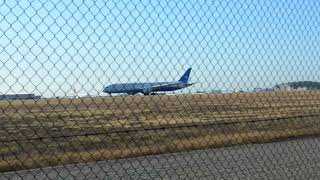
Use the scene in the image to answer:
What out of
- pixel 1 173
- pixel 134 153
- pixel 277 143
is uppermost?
pixel 1 173

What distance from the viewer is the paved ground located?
26.7ft

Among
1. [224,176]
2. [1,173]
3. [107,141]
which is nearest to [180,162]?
[224,176]

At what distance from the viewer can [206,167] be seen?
897cm

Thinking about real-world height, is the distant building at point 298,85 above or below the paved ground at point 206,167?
above

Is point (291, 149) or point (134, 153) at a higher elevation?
point (134, 153)

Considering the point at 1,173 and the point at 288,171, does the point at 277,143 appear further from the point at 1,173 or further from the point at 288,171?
the point at 1,173

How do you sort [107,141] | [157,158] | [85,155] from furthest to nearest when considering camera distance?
1. [107,141]
2. [85,155]
3. [157,158]

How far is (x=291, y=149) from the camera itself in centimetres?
1128

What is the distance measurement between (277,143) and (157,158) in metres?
3.66

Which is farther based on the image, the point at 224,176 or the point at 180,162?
the point at 180,162

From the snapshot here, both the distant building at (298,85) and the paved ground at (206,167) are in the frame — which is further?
the paved ground at (206,167)

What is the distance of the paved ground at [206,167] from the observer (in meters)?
8.15

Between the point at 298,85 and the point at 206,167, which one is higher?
the point at 298,85

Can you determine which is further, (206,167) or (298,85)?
(206,167)
